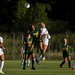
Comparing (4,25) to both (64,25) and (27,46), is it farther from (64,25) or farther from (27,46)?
(27,46)

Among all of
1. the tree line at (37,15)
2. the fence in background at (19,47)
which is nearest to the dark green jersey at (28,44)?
the fence in background at (19,47)

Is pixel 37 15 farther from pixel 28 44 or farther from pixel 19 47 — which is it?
pixel 28 44

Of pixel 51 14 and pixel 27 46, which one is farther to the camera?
pixel 51 14

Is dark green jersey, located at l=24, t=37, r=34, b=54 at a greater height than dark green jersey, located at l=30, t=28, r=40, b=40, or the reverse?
dark green jersey, located at l=30, t=28, r=40, b=40

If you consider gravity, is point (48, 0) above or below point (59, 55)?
above

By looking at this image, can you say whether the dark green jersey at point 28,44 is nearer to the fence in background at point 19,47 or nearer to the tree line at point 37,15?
the fence in background at point 19,47

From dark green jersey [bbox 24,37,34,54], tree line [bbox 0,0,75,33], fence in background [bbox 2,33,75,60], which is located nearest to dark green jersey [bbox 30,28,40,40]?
dark green jersey [bbox 24,37,34,54]

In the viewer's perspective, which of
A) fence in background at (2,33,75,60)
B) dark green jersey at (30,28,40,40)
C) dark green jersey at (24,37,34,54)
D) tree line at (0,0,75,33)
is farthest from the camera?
tree line at (0,0,75,33)

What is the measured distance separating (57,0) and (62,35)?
26.2 metres

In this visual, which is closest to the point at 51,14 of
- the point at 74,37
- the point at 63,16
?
the point at 63,16

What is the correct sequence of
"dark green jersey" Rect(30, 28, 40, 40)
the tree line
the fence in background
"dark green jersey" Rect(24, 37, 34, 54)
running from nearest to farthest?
"dark green jersey" Rect(24, 37, 34, 54) → "dark green jersey" Rect(30, 28, 40, 40) → the fence in background → the tree line

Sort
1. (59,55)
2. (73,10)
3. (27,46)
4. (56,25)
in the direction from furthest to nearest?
(73,10) < (56,25) < (59,55) < (27,46)

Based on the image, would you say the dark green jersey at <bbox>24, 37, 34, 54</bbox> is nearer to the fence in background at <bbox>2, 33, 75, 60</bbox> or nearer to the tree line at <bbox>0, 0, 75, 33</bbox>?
the fence in background at <bbox>2, 33, 75, 60</bbox>

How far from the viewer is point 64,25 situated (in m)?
68.3
